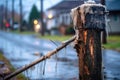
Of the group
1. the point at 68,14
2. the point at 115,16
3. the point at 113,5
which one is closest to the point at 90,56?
the point at 113,5

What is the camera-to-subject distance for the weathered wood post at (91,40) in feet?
17.9

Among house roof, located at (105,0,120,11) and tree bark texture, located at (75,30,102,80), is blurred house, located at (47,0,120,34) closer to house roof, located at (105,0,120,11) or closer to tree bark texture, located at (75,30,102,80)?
house roof, located at (105,0,120,11)

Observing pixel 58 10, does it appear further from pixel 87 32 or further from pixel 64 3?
pixel 87 32

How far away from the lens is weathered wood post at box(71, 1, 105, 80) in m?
5.45

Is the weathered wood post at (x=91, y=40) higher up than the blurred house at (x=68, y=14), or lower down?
higher up

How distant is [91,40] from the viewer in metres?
5.49

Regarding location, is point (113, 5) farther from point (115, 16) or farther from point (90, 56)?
point (90, 56)

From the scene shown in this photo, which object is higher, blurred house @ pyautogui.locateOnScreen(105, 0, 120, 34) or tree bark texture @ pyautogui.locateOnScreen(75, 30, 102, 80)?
tree bark texture @ pyautogui.locateOnScreen(75, 30, 102, 80)

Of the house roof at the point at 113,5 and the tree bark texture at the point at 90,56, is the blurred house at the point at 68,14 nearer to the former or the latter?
the house roof at the point at 113,5

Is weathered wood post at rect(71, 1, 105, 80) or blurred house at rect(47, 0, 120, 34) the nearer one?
weathered wood post at rect(71, 1, 105, 80)

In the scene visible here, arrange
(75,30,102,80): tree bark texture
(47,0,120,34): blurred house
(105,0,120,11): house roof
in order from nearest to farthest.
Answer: (75,30,102,80): tree bark texture → (105,0,120,11): house roof → (47,0,120,34): blurred house

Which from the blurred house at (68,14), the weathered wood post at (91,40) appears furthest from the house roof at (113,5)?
the weathered wood post at (91,40)

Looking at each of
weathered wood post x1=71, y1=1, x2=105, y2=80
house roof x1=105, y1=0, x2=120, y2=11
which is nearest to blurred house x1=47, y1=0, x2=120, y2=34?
house roof x1=105, y1=0, x2=120, y2=11

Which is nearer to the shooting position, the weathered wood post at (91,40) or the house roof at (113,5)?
the weathered wood post at (91,40)
